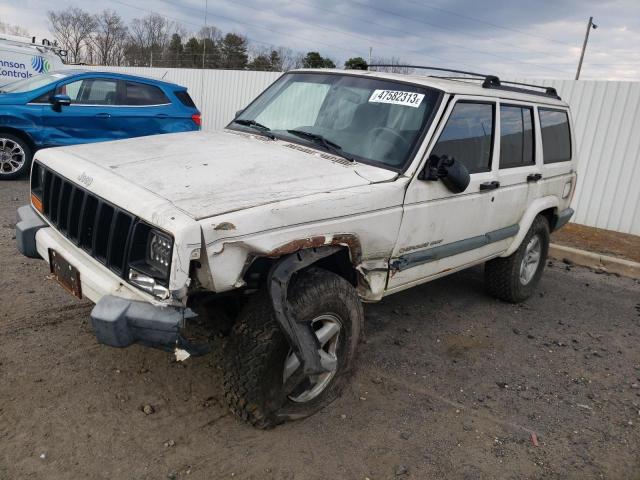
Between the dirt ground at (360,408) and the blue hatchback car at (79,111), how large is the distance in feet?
13.1

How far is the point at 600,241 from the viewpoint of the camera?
772cm

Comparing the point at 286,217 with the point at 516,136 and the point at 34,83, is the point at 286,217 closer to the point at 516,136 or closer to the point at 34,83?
the point at 516,136

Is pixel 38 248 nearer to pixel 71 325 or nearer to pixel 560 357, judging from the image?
pixel 71 325

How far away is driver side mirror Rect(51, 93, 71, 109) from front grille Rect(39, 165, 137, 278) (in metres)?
5.20

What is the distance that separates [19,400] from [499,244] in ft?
12.0

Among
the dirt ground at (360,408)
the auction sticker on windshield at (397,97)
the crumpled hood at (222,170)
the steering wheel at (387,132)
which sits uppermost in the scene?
the auction sticker on windshield at (397,97)

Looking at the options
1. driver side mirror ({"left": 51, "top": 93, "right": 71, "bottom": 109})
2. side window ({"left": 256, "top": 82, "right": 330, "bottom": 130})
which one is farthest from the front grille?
driver side mirror ({"left": 51, "top": 93, "right": 71, "bottom": 109})

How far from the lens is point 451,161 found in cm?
338

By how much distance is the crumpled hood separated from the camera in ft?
8.34

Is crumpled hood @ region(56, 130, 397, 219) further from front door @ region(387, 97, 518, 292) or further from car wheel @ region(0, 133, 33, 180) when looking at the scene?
car wheel @ region(0, 133, 33, 180)

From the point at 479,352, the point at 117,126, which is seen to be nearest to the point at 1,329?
the point at 479,352

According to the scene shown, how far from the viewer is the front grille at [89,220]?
8.39ft

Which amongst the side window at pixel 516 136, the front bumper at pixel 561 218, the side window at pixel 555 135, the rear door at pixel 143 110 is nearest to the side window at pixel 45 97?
the rear door at pixel 143 110

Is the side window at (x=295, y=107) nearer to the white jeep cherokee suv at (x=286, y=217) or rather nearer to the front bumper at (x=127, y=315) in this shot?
the white jeep cherokee suv at (x=286, y=217)
